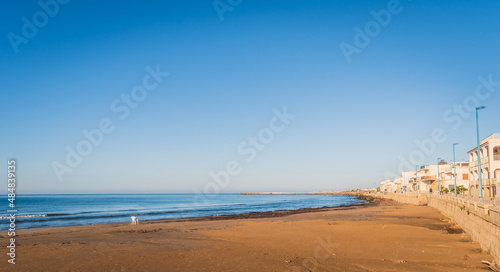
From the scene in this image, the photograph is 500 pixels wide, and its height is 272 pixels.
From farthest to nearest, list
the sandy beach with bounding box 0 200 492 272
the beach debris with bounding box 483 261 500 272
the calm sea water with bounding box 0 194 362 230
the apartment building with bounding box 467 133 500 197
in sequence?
1. the apartment building with bounding box 467 133 500 197
2. the calm sea water with bounding box 0 194 362 230
3. the sandy beach with bounding box 0 200 492 272
4. the beach debris with bounding box 483 261 500 272

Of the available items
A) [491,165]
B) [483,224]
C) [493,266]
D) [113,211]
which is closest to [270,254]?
[493,266]

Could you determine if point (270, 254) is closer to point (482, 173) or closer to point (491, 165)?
point (491, 165)

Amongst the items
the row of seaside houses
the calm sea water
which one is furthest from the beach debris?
the calm sea water

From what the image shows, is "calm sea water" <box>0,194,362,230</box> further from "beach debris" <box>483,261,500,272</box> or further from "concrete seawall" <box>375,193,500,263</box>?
"beach debris" <box>483,261,500,272</box>

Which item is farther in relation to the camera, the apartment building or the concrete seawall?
the apartment building

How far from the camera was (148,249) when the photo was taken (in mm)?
14805

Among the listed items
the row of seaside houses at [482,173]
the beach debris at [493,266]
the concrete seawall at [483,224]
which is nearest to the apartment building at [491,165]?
the row of seaside houses at [482,173]

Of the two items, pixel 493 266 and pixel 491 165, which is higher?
pixel 491 165

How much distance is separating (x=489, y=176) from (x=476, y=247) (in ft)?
133

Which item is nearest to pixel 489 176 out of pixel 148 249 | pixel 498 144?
pixel 498 144

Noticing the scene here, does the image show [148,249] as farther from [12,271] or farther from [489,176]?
[489,176]

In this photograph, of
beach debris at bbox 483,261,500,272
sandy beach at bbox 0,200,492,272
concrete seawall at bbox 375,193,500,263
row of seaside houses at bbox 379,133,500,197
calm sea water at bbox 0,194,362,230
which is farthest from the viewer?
row of seaside houses at bbox 379,133,500,197

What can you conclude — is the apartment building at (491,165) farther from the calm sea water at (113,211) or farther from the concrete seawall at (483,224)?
the concrete seawall at (483,224)

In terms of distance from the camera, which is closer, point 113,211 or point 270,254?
point 270,254
